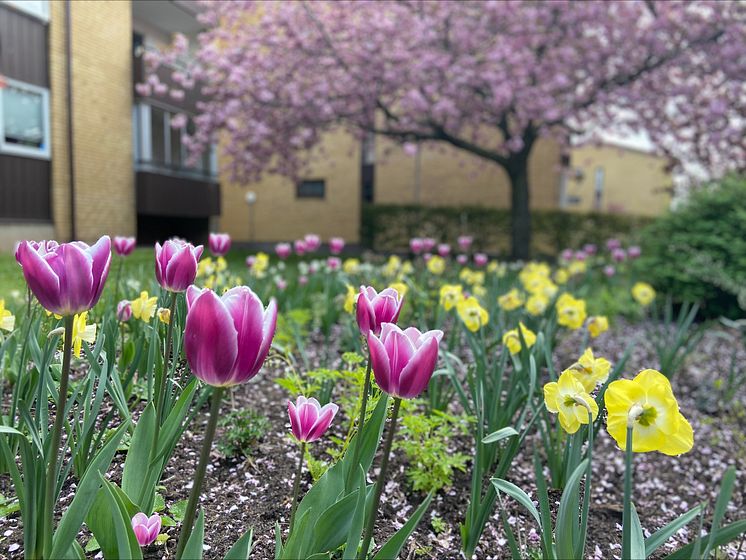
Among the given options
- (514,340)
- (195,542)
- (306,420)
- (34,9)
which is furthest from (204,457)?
(34,9)

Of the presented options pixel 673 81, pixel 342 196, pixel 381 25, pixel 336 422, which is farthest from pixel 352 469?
pixel 342 196

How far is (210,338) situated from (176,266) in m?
0.41

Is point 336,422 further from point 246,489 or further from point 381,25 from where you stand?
point 381,25

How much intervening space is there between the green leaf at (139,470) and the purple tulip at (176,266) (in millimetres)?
292

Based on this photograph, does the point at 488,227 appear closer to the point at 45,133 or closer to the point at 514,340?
the point at 514,340

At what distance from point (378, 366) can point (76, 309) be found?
47 cm

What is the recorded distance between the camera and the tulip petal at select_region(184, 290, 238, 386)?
0.73 m

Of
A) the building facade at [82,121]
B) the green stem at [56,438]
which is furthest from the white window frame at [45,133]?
the green stem at [56,438]

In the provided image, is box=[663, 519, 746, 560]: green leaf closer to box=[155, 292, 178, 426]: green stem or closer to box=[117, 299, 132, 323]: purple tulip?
box=[155, 292, 178, 426]: green stem

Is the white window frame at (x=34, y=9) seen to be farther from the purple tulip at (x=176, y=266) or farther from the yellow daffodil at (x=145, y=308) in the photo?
the purple tulip at (x=176, y=266)

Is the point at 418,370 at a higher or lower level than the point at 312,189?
→ lower

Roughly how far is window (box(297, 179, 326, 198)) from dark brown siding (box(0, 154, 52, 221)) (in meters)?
14.1

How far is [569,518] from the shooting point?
912 mm

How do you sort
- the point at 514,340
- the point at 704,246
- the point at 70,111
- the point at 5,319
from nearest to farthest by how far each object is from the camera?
the point at 5,319, the point at 514,340, the point at 70,111, the point at 704,246
